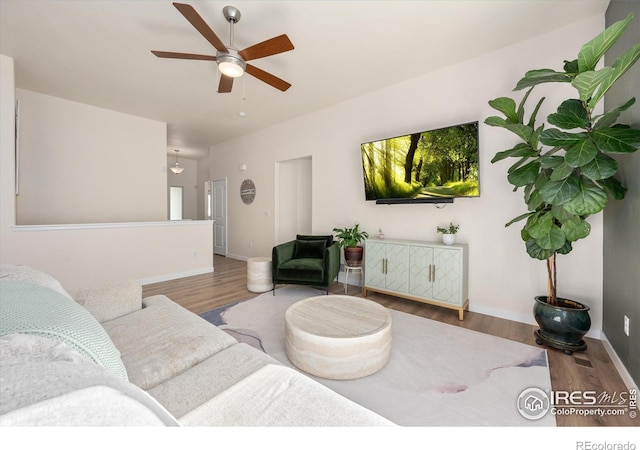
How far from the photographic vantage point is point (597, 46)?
1.45m

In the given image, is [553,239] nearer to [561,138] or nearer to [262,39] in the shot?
[561,138]

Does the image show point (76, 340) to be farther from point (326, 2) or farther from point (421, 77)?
point (421, 77)

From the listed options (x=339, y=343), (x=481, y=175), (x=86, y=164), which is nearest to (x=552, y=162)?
(x=481, y=175)

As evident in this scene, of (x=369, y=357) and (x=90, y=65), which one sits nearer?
(x=369, y=357)

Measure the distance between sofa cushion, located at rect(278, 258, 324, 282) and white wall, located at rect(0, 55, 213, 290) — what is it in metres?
2.27

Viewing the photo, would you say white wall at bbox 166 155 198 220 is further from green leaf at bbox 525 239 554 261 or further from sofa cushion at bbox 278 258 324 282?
green leaf at bbox 525 239 554 261

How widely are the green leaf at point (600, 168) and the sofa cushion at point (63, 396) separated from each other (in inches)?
91.7

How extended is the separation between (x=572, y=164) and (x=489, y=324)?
1.76m

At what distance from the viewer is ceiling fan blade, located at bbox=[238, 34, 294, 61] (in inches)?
79.5

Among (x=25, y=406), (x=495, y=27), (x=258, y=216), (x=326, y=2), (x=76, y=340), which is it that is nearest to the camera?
(x=25, y=406)

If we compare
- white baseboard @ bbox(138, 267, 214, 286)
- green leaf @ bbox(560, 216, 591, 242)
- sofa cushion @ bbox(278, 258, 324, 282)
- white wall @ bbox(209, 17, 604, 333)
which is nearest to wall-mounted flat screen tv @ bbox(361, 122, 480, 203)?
white wall @ bbox(209, 17, 604, 333)

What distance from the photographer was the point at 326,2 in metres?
2.15

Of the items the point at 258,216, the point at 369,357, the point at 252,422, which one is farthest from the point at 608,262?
the point at 258,216

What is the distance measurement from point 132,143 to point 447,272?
561 centimetres
